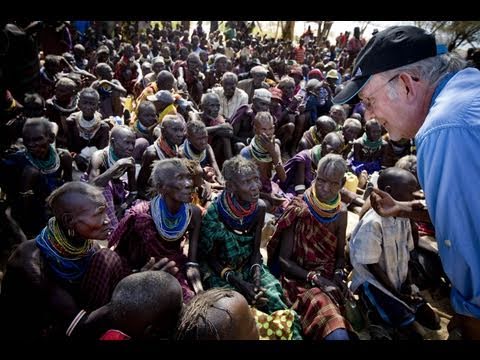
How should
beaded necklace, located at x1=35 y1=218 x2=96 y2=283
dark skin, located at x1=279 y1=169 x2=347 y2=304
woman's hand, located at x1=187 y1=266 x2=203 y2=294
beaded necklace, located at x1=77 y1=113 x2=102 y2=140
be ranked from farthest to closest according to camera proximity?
beaded necklace, located at x1=77 y1=113 x2=102 y2=140 < dark skin, located at x1=279 y1=169 x2=347 y2=304 < woman's hand, located at x1=187 y1=266 x2=203 y2=294 < beaded necklace, located at x1=35 y1=218 x2=96 y2=283

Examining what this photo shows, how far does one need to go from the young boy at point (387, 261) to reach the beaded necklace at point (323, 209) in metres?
0.21

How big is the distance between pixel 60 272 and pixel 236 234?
1.23m

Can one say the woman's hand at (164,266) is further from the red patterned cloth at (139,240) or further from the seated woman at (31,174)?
the seated woman at (31,174)

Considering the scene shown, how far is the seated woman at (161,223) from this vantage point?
254cm

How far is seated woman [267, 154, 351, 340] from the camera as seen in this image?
107 inches

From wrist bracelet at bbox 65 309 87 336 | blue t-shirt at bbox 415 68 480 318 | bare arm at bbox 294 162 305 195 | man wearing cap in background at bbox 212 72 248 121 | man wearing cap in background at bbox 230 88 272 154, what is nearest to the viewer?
blue t-shirt at bbox 415 68 480 318

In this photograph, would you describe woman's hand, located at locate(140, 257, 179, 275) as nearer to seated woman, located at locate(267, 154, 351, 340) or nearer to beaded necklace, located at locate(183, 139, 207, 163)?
seated woman, located at locate(267, 154, 351, 340)

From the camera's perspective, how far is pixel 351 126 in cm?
534

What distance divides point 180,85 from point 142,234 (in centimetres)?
572

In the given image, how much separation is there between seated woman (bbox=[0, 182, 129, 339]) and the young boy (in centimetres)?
177

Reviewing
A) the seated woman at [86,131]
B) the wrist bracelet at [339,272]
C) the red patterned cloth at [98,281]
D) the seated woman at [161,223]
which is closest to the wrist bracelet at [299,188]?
the wrist bracelet at [339,272]

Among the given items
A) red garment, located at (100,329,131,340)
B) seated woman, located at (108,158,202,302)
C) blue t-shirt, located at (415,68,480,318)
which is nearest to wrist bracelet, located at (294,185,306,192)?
seated woman, located at (108,158,202,302)
